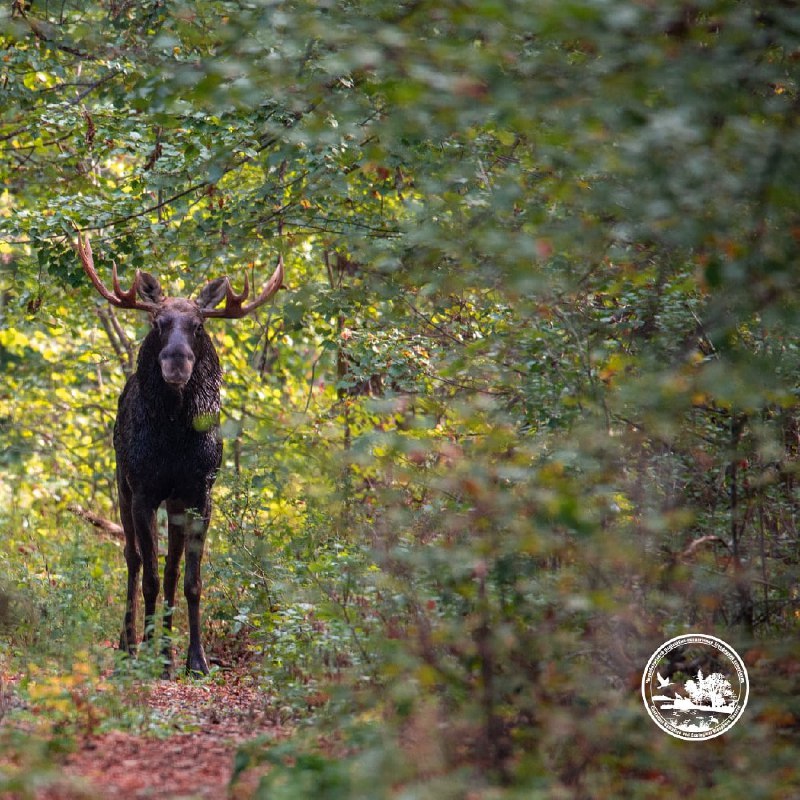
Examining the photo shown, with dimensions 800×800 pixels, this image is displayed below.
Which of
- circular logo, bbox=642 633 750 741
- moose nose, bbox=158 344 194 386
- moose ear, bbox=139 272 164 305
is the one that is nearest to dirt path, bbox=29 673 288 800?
circular logo, bbox=642 633 750 741

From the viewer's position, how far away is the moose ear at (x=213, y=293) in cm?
955

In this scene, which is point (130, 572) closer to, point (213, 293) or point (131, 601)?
point (131, 601)

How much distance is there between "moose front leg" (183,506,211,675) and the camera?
28.5 feet

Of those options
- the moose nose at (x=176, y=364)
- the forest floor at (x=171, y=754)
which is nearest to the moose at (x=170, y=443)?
the moose nose at (x=176, y=364)

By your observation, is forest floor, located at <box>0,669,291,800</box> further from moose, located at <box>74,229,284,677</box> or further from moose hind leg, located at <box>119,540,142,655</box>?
moose, located at <box>74,229,284,677</box>

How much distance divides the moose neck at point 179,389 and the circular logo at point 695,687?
467cm

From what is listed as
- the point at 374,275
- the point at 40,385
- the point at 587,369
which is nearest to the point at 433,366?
the point at 374,275

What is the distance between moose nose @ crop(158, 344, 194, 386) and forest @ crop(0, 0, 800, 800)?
1008 millimetres

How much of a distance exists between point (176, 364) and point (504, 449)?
3.64 meters

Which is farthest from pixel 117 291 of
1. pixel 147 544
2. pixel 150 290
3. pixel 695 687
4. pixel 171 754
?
pixel 695 687

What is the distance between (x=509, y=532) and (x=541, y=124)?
6.55 feet

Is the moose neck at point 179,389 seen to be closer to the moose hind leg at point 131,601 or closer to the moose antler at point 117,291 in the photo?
the moose antler at point 117,291

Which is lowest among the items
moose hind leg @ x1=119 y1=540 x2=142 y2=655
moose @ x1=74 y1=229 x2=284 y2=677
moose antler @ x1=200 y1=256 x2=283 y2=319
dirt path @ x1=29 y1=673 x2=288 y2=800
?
dirt path @ x1=29 y1=673 x2=288 y2=800

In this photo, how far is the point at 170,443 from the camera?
29.8 feet
